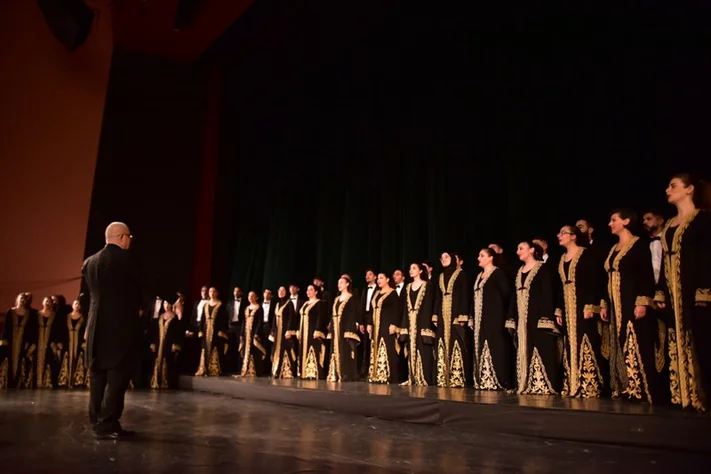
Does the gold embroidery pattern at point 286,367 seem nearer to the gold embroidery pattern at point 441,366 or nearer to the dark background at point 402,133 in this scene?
the dark background at point 402,133

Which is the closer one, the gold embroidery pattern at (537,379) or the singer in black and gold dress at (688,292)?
the singer in black and gold dress at (688,292)

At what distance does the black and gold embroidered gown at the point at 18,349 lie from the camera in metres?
7.47

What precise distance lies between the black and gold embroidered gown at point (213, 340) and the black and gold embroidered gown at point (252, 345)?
27 centimetres

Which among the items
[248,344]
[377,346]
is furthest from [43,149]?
[377,346]

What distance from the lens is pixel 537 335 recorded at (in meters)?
4.66

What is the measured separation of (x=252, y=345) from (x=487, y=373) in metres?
3.91

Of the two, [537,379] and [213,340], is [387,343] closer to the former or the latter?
[537,379]

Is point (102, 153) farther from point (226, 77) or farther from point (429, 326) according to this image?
point (429, 326)

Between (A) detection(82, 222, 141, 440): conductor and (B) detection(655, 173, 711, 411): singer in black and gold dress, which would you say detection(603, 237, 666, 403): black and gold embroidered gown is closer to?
(B) detection(655, 173, 711, 411): singer in black and gold dress

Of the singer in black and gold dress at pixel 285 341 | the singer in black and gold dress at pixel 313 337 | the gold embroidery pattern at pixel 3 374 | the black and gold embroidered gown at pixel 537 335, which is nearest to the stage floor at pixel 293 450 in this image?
the black and gold embroidered gown at pixel 537 335

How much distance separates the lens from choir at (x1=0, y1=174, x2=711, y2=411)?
3.49m

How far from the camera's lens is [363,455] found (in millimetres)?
2785

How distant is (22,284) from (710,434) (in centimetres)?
897

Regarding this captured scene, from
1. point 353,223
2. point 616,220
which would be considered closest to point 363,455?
point 616,220
